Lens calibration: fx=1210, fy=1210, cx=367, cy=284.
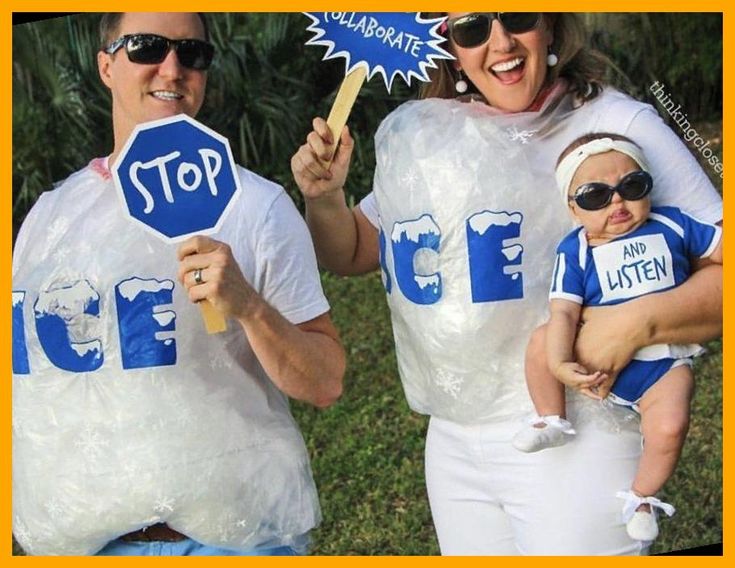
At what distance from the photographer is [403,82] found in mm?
2527

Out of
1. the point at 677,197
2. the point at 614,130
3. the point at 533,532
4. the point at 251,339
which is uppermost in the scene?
the point at 614,130

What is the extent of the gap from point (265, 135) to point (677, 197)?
0.94m

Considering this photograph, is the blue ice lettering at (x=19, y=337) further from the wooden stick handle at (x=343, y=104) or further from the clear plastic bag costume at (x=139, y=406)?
the wooden stick handle at (x=343, y=104)

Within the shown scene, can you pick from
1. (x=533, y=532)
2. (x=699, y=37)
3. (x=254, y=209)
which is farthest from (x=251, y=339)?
(x=699, y=37)

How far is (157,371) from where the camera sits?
7.70ft

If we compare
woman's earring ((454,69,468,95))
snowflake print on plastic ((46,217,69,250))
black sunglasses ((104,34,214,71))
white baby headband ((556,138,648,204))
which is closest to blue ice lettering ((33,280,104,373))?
snowflake print on plastic ((46,217,69,250))

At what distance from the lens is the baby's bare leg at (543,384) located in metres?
2.29

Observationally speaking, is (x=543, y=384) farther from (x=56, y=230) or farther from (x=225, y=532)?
(x=56, y=230)

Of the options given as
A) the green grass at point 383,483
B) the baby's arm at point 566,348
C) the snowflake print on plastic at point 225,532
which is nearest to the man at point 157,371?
the snowflake print on plastic at point 225,532

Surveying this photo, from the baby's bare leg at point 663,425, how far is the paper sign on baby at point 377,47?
2.48 feet

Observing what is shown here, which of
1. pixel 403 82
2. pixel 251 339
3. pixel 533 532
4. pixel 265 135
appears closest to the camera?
pixel 251 339

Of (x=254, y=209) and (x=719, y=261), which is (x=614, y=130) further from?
(x=254, y=209)

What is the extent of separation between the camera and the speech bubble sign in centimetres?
238

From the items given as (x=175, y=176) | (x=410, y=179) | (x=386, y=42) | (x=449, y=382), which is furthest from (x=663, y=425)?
(x=175, y=176)
